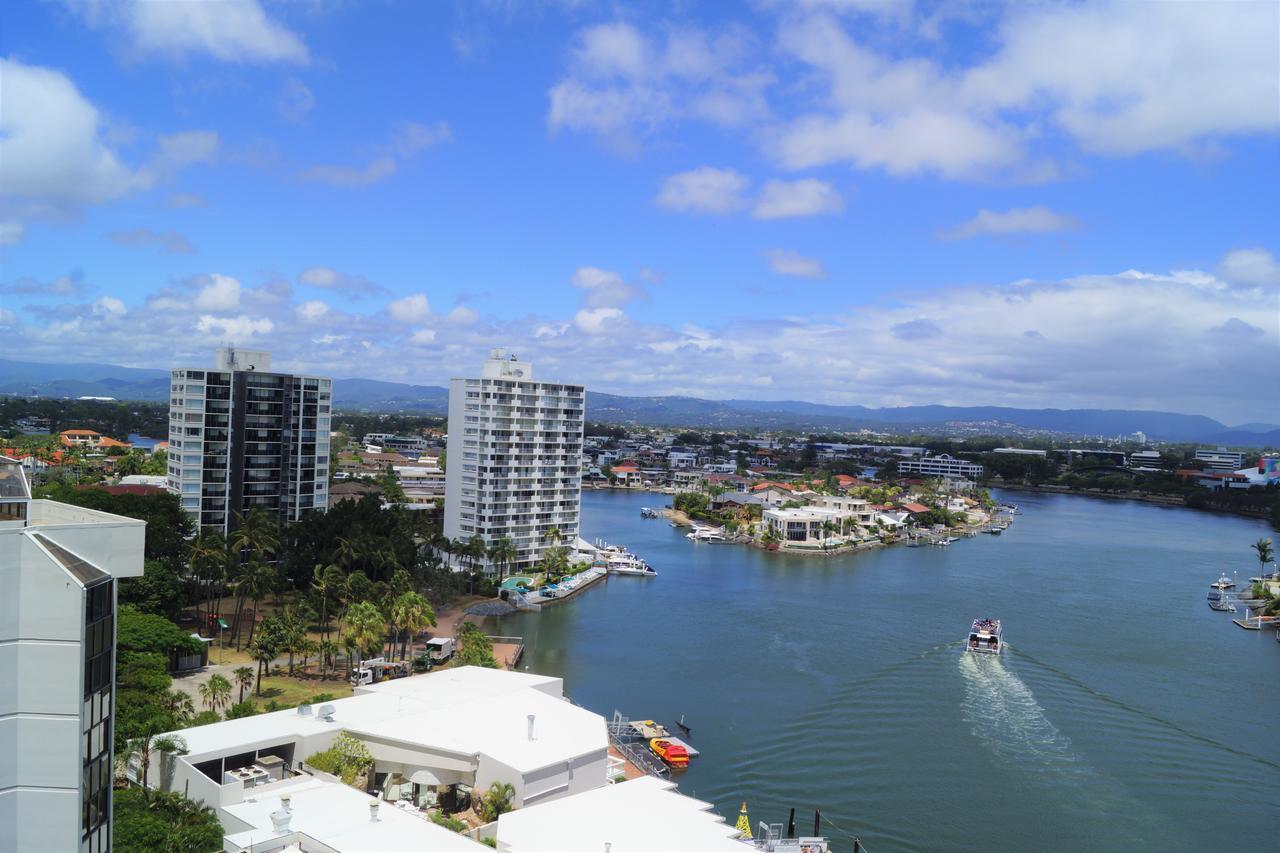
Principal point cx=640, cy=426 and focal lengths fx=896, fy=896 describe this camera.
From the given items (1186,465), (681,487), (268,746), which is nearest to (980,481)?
(1186,465)

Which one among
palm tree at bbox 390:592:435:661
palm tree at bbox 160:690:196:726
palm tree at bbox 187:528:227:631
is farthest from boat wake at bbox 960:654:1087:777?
palm tree at bbox 187:528:227:631

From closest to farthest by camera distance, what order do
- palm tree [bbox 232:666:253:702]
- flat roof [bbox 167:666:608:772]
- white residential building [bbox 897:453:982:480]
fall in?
flat roof [bbox 167:666:608:772] → palm tree [bbox 232:666:253:702] → white residential building [bbox 897:453:982:480]

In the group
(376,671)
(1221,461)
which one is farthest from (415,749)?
(1221,461)

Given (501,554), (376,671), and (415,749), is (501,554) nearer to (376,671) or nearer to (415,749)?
(376,671)

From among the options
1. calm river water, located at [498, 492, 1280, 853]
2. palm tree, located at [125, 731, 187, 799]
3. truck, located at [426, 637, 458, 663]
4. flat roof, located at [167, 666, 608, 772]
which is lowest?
calm river water, located at [498, 492, 1280, 853]

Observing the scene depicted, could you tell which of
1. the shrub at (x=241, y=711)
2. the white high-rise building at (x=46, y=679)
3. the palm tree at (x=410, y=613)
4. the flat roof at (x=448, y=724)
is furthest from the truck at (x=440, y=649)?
the white high-rise building at (x=46, y=679)

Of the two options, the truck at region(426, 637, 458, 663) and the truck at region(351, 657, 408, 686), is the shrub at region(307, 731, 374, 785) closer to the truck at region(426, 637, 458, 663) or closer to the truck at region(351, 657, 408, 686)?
the truck at region(351, 657, 408, 686)

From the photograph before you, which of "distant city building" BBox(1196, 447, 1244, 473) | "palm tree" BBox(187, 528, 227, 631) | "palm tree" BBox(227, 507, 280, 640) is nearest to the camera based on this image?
"palm tree" BBox(187, 528, 227, 631)
